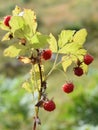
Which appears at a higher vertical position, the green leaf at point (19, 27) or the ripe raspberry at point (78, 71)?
Result: the green leaf at point (19, 27)

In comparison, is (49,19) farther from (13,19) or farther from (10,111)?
(13,19)

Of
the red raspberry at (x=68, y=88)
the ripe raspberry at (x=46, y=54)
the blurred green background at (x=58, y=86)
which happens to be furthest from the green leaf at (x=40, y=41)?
the blurred green background at (x=58, y=86)

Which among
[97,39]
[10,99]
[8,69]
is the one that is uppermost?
[97,39]

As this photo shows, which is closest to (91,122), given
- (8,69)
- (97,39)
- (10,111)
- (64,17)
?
(10,111)

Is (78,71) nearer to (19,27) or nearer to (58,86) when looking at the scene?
(19,27)

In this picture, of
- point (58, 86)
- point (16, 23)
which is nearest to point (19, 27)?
point (16, 23)

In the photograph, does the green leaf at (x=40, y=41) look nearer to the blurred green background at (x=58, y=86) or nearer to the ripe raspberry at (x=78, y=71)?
the ripe raspberry at (x=78, y=71)

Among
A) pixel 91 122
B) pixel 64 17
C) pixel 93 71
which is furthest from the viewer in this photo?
pixel 64 17

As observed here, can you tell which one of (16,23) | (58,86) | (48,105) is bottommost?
(48,105)
